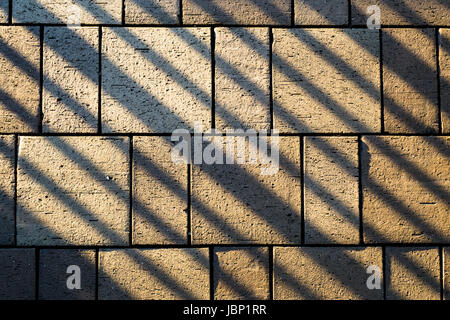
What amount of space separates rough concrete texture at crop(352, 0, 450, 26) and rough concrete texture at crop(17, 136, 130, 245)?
2.36 m

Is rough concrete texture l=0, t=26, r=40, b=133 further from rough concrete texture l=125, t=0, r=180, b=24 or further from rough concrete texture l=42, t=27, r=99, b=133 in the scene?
rough concrete texture l=125, t=0, r=180, b=24

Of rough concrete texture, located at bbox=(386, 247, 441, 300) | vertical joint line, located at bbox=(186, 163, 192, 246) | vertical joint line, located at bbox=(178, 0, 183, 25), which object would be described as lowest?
rough concrete texture, located at bbox=(386, 247, 441, 300)

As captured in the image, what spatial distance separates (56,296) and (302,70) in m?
2.80

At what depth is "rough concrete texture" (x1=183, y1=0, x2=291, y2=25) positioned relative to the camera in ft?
9.86

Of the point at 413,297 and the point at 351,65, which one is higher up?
the point at 351,65

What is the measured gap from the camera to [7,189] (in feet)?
9.46

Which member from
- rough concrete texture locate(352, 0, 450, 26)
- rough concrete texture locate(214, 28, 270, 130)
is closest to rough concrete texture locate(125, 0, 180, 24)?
rough concrete texture locate(214, 28, 270, 130)

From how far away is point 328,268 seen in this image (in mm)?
2922

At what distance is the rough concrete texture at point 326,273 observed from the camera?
115 inches

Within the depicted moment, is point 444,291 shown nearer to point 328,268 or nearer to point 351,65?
point 328,268

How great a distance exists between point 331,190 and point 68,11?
272 cm

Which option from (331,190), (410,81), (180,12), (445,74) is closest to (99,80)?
(180,12)

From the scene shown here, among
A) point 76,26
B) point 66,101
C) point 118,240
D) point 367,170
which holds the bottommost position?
point 118,240

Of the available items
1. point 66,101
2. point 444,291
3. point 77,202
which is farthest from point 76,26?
point 444,291
